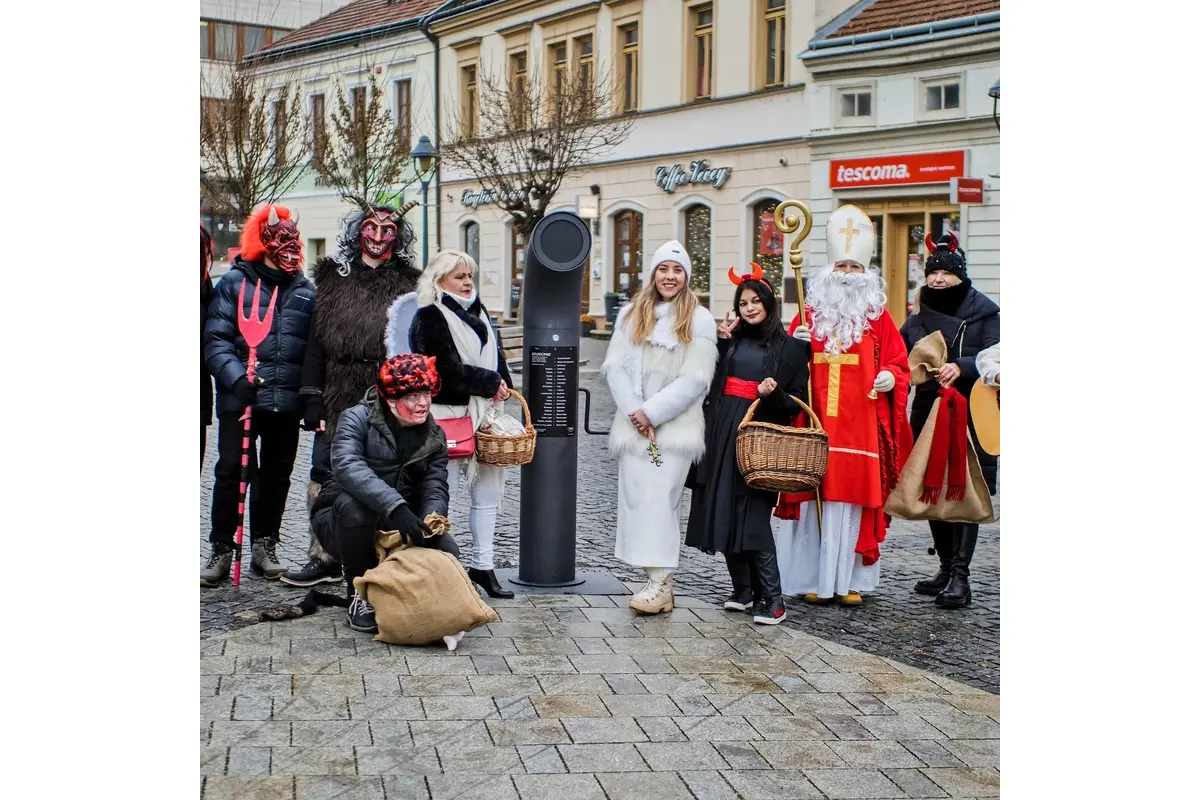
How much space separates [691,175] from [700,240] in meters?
1.15

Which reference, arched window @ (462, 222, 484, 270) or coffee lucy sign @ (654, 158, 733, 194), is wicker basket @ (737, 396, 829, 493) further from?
arched window @ (462, 222, 484, 270)

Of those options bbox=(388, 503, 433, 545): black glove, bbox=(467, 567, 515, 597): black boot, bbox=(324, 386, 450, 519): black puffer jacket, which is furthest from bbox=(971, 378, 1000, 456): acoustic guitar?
bbox=(388, 503, 433, 545): black glove

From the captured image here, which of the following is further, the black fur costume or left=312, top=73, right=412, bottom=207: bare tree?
left=312, top=73, right=412, bottom=207: bare tree

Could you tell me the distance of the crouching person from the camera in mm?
5703

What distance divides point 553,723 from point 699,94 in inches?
844

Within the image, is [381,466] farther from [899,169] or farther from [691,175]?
[691,175]

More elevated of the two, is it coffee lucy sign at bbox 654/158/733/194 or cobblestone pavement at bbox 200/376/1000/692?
coffee lucy sign at bbox 654/158/733/194

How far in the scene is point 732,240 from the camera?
25203 mm

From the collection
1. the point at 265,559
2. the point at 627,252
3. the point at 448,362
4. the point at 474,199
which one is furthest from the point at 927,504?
the point at 474,199

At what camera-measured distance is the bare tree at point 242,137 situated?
63.1 feet

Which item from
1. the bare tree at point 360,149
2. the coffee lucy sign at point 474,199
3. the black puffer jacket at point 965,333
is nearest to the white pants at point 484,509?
the black puffer jacket at point 965,333

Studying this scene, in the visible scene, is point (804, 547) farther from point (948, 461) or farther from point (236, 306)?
point (236, 306)

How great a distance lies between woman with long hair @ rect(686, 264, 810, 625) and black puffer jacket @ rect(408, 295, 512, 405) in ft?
3.21

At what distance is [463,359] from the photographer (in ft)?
21.0
